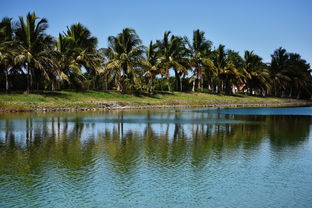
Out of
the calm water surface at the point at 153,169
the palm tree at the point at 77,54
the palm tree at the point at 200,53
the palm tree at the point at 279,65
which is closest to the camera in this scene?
the calm water surface at the point at 153,169

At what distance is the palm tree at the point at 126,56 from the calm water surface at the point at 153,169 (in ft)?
110

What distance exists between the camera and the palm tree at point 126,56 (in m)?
58.8

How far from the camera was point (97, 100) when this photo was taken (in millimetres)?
51812

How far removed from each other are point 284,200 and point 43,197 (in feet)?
22.5

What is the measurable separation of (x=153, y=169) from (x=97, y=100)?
3786 centimetres

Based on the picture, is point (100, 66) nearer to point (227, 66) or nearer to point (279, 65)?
point (227, 66)

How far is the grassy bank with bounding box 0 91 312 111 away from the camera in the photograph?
44.1m

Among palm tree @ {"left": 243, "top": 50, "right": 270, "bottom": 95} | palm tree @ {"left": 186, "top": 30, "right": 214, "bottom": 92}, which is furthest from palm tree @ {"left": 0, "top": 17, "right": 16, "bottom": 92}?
palm tree @ {"left": 243, "top": 50, "right": 270, "bottom": 95}

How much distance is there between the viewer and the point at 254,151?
19203 mm

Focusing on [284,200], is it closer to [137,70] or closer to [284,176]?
[284,176]

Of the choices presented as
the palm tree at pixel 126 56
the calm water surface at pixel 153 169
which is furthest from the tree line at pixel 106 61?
the calm water surface at pixel 153 169

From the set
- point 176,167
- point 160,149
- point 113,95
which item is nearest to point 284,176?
point 176,167

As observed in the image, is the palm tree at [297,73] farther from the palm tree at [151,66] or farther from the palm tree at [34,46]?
the palm tree at [34,46]

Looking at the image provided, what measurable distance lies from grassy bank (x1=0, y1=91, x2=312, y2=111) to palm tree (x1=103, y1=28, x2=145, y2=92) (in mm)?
3221
